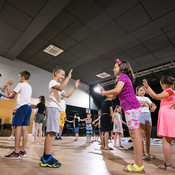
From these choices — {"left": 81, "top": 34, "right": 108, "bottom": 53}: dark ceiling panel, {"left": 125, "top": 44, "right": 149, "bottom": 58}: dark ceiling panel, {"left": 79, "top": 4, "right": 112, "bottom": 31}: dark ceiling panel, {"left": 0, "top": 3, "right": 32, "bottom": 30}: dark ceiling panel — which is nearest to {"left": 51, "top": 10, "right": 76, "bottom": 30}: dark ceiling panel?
{"left": 79, "top": 4, "right": 112, "bottom": 31}: dark ceiling panel

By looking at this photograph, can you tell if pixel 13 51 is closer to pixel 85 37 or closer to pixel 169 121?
pixel 85 37

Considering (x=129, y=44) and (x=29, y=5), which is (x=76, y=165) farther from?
(x=129, y=44)

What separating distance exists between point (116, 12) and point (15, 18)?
3222mm

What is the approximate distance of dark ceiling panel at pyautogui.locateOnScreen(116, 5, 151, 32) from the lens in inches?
165

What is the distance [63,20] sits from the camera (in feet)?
15.2

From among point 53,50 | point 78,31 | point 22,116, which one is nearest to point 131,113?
point 22,116

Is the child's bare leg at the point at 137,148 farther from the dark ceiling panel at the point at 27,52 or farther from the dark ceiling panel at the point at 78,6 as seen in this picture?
the dark ceiling panel at the point at 27,52

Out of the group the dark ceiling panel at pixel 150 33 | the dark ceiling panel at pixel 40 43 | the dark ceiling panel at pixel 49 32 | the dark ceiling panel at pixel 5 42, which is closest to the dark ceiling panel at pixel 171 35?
the dark ceiling panel at pixel 150 33

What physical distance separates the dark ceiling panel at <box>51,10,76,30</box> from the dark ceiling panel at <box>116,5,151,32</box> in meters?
1.55

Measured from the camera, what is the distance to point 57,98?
1.71m

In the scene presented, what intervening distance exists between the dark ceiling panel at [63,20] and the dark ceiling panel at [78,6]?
183mm

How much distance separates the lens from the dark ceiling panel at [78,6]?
4.02 metres

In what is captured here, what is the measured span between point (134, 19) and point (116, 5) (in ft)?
2.67

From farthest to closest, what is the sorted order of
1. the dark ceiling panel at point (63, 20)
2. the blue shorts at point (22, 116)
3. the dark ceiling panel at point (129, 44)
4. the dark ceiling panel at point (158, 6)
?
1. the dark ceiling panel at point (129, 44)
2. the dark ceiling panel at point (63, 20)
3. the dark ceiling panel at point (158, 6)
4. the blue shorts at point (22, 116)
